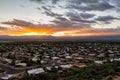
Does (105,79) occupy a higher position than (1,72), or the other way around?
(105,79)

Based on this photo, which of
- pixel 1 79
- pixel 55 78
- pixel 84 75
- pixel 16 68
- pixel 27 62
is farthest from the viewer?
pixel 27 62

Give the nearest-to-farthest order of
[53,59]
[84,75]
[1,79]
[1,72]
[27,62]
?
1. [84,75]
2. [1,79]
3. [1,72]
4. [27,62]
5. [53,59]

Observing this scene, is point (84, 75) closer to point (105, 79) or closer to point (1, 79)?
point (105, 79)

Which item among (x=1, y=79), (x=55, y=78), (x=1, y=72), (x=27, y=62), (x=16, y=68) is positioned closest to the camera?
(x=55, y=78)

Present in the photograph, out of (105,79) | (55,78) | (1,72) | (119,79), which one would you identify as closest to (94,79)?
(105,79)

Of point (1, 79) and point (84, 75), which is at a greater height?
point (84, 75)

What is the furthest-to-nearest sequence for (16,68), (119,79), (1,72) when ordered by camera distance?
(16,68)
(1,72)
(119,79)

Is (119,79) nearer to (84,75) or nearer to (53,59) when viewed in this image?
(84,75)

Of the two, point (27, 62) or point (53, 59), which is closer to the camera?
Result: point (27, 62)

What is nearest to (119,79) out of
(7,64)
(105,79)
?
(105,79)
